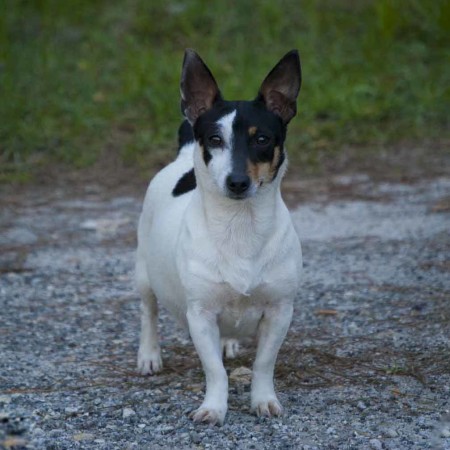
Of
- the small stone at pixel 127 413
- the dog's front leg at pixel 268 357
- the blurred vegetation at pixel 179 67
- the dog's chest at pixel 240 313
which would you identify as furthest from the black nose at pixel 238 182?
the blurred vegetation at pixel 179 67

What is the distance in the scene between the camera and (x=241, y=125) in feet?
15.4

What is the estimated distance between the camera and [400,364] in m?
5.43

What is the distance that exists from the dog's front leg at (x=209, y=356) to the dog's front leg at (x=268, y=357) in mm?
168

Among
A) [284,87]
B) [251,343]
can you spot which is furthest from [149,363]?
[284,87]

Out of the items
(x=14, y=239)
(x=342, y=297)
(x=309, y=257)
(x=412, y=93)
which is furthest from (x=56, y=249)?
(x=412, y=93)

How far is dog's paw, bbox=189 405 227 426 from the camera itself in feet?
15.3

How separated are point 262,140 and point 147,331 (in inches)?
58.3

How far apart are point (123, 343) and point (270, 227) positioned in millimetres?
1618

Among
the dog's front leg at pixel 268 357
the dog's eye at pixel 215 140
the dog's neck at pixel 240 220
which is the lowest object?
the dog's front leg at pixel 268 357

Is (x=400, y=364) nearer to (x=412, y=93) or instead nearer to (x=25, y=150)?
(x=25, y=150)

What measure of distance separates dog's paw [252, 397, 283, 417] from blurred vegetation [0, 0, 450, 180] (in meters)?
6.17

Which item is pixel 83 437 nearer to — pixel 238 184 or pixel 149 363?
pixel 149 363

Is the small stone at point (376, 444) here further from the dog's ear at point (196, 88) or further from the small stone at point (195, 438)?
the dog's ear at point (196, 88)

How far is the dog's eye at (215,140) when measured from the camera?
4.68 m
